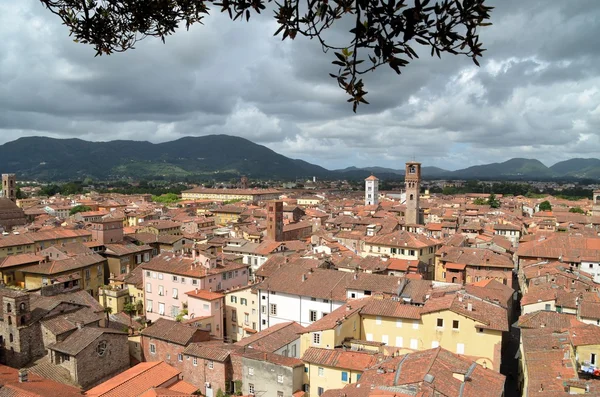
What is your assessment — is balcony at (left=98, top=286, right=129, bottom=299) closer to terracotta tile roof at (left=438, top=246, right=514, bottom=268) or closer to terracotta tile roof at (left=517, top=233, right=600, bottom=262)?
terracotta tile roof at (left=438, top=246, right=514, bottom=268)

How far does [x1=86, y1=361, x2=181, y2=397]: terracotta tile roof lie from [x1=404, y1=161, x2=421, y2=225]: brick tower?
5558 centimetres

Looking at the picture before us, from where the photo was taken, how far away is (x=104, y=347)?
2661 cm

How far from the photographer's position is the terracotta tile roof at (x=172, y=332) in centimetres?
2738

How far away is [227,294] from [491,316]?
2044 cm

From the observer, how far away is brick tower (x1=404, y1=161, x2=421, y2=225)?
7356 cm

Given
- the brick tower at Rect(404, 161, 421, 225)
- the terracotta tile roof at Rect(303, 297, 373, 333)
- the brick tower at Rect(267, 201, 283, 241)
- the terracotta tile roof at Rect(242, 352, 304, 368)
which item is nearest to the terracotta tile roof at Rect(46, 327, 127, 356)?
the terracotta tile roof at Rect(242, 352, 304, 368)

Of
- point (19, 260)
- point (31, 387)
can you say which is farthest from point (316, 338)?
point (19, 260)

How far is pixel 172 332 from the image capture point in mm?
28266

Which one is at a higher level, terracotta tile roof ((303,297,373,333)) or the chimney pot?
terracotta tile roof ((303,297,373,333))

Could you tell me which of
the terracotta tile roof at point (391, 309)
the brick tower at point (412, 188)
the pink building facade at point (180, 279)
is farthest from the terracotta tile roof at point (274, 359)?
the brick tower at point (412, 188)

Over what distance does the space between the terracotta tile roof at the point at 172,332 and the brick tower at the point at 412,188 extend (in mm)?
53023

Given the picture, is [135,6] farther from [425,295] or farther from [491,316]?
[425,295]

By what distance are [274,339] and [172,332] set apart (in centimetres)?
683

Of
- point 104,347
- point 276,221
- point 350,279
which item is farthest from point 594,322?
point 276,221
